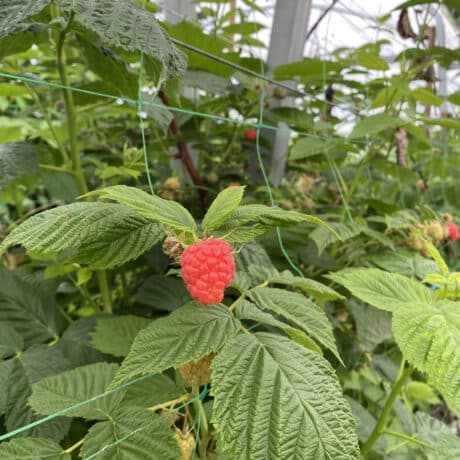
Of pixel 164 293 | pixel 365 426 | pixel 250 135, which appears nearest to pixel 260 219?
pixel 164 293

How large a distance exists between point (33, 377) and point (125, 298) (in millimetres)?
413

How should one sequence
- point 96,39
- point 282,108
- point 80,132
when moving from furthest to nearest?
point 80,132
point 282,108
point 96,39

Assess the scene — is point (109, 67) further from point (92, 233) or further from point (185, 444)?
point (185, 444)

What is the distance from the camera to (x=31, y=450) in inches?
17.9

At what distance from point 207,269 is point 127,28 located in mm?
294

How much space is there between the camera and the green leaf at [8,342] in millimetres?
618

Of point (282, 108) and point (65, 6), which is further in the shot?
point (282, 108)

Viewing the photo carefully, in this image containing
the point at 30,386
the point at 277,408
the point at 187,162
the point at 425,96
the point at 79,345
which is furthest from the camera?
the point at 187,162

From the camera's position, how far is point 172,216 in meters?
0.44

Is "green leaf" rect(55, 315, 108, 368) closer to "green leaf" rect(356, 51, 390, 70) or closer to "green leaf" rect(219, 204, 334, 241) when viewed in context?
"green leaf" rect(219, 204, 334, 241)

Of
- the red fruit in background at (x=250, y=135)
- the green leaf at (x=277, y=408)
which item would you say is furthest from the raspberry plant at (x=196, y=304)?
the red fruit in background at (x=250, y=135)

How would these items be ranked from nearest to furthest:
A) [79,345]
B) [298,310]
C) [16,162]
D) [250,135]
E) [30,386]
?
[298,310]
[30,386]
[79,345]
[16,162]
[250,135]

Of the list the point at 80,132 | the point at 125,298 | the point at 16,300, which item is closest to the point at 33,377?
the point at 16,300

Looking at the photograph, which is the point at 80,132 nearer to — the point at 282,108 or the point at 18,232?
the point at 282,108
